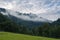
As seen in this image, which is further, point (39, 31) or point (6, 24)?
point (39, 31)

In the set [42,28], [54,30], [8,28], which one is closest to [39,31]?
[42,28]

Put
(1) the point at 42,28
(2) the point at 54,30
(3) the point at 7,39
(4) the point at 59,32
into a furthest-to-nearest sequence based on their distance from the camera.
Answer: (1) the point at 42,28 → (2) the point at 54,30 → (4) the point at 59,32 → (3) the point at 7,39

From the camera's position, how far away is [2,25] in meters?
68.8

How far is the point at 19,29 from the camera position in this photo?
70875mm

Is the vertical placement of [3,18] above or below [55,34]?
above

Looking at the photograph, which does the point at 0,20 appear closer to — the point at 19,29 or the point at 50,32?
the point at 19,29

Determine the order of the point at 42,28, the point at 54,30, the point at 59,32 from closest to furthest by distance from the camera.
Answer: the point at 59,32, the point at 54,30, the point at 42,28

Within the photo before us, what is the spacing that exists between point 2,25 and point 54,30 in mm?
17539

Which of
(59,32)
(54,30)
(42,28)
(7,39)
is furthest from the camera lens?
(42,28)

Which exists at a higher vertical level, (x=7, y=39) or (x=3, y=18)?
(x=3, y=18)

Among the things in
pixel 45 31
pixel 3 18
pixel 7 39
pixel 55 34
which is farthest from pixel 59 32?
pixel 7 39

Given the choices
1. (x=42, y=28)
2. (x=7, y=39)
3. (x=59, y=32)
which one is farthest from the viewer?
(x=42, y=28)

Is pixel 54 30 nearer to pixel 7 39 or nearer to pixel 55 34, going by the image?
pixel 55 34

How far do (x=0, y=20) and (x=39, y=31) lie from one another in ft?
48.1
